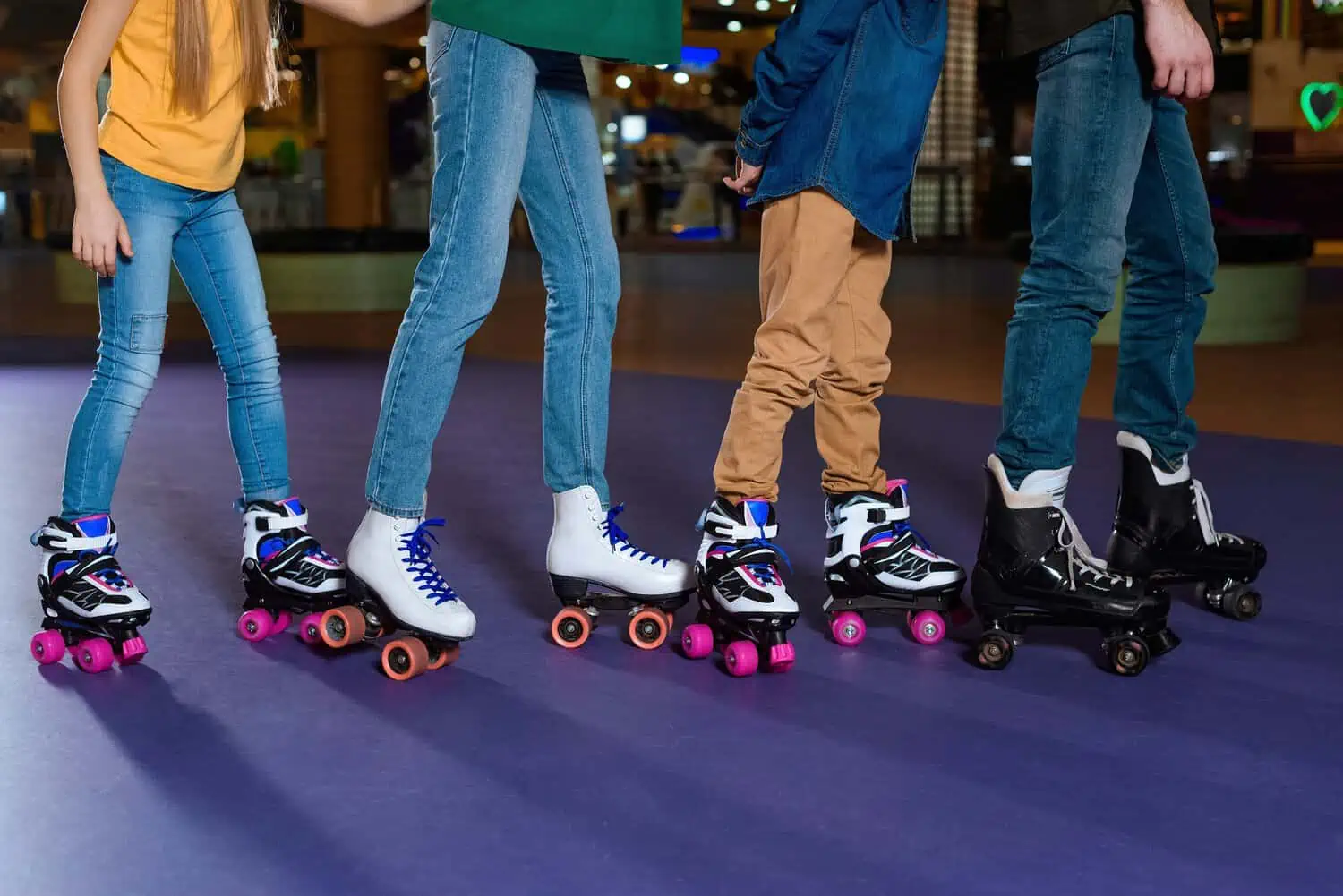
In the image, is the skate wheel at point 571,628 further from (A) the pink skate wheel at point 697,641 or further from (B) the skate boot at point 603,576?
(A) the pink skate wheel at point 697,641

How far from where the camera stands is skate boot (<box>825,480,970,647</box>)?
2.59m

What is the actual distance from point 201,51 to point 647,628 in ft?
3.78

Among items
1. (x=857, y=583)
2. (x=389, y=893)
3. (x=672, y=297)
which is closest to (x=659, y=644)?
(x=857, y=583)

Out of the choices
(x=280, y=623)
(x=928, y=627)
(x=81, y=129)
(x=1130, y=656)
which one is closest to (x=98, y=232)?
(x=81, y=129)

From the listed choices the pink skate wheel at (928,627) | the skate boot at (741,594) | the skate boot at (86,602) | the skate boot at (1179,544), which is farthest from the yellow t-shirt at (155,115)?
the skate boot at (1179,544)

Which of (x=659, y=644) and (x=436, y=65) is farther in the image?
(x=659, y=644)

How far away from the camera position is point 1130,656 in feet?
7.86

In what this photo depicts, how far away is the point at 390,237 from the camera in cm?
1149

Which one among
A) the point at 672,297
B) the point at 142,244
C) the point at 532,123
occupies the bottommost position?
the point at 672,297

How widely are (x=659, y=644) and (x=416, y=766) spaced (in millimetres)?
683

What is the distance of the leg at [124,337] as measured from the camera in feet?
8.04

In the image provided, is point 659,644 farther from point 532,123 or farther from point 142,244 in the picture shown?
point 142,244

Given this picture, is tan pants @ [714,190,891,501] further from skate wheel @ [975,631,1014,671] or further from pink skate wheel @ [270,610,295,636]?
pink skate wheel @ [270,610,295,636]

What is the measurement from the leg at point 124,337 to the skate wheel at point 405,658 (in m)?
0.55
